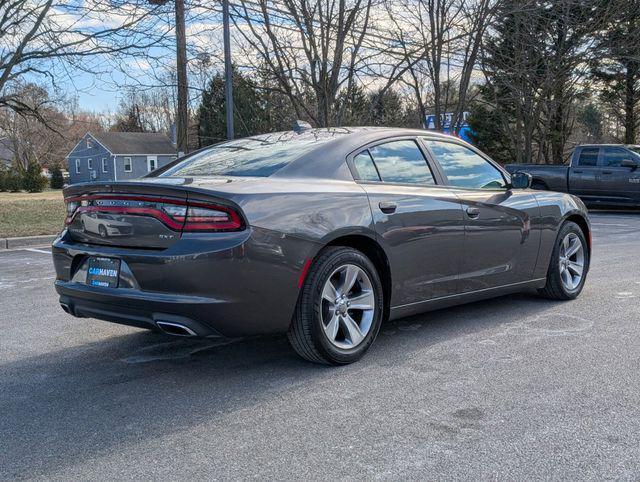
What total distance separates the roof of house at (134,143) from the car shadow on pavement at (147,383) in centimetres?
6455

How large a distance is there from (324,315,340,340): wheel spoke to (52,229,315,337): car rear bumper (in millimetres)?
329

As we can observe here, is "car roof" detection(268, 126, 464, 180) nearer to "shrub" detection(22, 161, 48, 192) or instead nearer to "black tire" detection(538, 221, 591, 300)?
"black tire" detection(538, 221, 591, 300)

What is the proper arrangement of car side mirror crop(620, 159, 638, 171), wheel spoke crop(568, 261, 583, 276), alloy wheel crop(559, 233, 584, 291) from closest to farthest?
alloy wheel crop(559, 233, 584, 291) < wheel spoke crop(568, 261, 583, 276) < car side mirror crop(620, 159, 638, 171)

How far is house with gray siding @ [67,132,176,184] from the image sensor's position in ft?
224

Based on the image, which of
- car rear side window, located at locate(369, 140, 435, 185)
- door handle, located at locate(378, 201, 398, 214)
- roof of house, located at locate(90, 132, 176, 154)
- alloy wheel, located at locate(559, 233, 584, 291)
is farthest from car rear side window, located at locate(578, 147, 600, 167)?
roof of house, located at locate(90, 132, 176, 154)

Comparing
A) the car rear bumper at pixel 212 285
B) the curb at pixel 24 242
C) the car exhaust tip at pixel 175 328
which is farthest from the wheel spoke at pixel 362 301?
the curb at pixel 24 242

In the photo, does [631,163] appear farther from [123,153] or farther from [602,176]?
[123,153]

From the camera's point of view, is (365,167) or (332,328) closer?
(332,328)

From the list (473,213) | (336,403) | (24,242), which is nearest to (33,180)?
(24,242)

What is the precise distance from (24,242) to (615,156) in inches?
543

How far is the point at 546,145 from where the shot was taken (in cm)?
3144

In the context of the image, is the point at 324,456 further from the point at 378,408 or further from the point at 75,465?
the point at 75,465

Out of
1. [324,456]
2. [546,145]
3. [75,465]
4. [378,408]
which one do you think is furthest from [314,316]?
[546,145]

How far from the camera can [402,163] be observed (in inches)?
200
